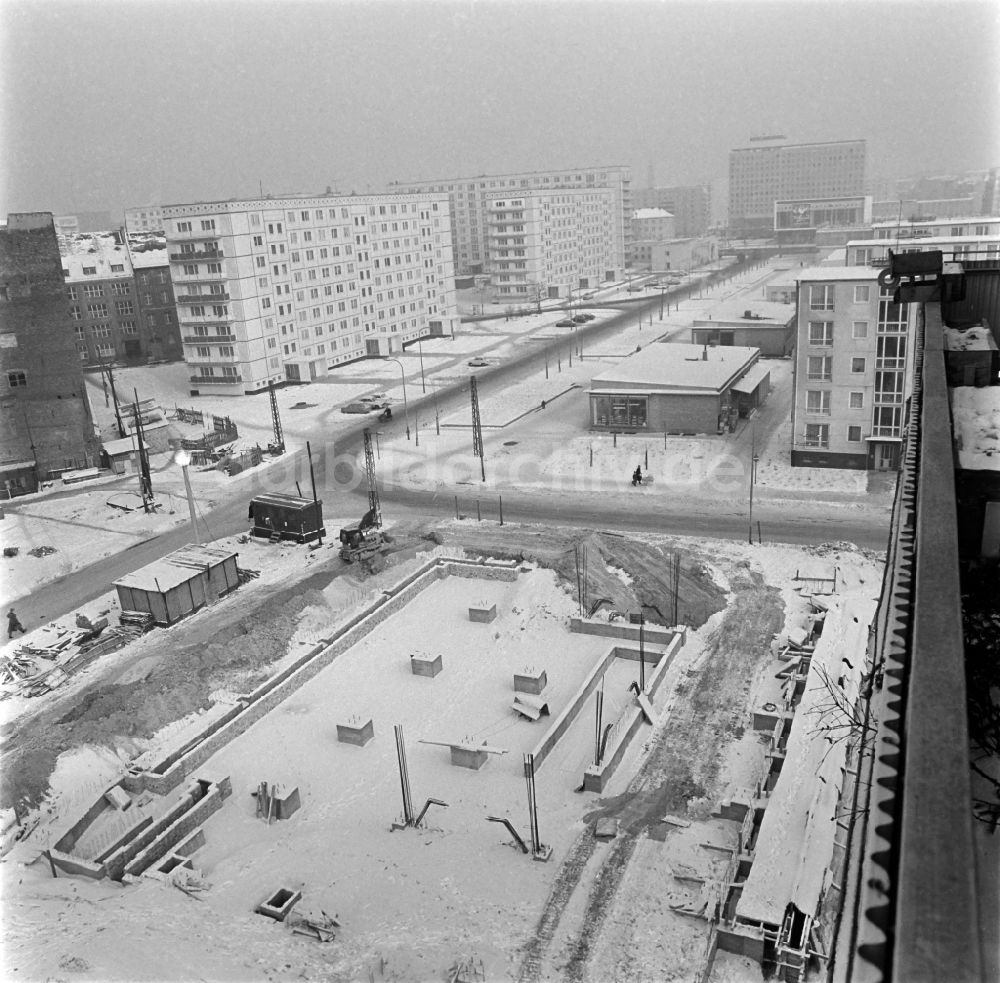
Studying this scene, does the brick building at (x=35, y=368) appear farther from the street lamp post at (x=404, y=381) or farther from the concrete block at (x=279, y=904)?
the concrete block at (x=279, y=904)

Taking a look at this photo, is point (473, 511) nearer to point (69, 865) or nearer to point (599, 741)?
point (599, 741)

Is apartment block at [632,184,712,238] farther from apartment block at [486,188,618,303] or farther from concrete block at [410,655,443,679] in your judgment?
concrete block at [410,655,443,679]

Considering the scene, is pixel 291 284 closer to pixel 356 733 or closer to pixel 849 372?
pixel 849 372

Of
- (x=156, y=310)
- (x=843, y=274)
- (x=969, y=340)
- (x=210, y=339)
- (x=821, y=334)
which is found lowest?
(x=210, y=339)

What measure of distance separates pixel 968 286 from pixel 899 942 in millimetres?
16903

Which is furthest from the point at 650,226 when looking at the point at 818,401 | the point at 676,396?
the point at 818,401

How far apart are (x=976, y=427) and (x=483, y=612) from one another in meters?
12.6

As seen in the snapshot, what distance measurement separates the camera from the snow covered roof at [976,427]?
8406mm

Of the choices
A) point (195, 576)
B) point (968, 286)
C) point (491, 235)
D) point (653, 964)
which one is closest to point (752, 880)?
point (653, 964)

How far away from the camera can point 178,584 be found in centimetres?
2053

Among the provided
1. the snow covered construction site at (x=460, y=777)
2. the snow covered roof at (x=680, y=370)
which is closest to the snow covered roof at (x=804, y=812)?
the snow covered construction site at (x=460, y=777)

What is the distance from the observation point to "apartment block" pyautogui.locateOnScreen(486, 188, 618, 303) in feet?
252

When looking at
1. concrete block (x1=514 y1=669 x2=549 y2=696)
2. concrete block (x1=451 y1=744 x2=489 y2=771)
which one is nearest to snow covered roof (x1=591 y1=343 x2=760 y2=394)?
concrete block (x1=514 y1=669 x2=549 y2=696)

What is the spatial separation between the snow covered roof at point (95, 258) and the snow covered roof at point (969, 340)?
5520 centimetres
